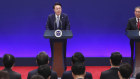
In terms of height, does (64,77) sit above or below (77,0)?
below

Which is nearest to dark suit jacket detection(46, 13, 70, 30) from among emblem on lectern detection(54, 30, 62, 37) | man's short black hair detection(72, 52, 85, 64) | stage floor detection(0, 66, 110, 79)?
emblem on lectern detection(54, 30, 62, 37)

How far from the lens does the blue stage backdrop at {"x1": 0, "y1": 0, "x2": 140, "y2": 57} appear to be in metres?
7.06

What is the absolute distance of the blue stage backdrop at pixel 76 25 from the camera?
23.2ft

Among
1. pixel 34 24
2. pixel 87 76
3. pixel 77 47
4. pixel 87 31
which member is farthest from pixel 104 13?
pixel 87 76

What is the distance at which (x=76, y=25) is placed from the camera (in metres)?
7.22

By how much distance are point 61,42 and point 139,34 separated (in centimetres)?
145

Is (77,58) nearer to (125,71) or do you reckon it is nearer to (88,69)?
(125,71)

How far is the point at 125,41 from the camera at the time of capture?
722 cm

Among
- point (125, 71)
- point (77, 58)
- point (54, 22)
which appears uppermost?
point (54, 22)

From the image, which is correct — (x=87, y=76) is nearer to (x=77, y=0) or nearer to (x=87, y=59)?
(x=87, y=59)

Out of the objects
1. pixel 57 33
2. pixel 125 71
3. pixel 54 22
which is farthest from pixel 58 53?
pixel 125 71

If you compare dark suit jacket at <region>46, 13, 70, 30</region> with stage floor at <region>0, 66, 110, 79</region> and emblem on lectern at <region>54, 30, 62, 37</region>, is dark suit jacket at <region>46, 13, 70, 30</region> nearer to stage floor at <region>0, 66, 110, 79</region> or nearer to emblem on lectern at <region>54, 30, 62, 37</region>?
emblem on lectern at <region>54, 30, 62, 37</region>

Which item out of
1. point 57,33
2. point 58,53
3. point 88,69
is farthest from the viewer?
point 88,69

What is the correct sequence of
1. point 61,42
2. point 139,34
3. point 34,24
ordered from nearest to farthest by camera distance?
point 139,34 < point 61,42 < point 34,24
